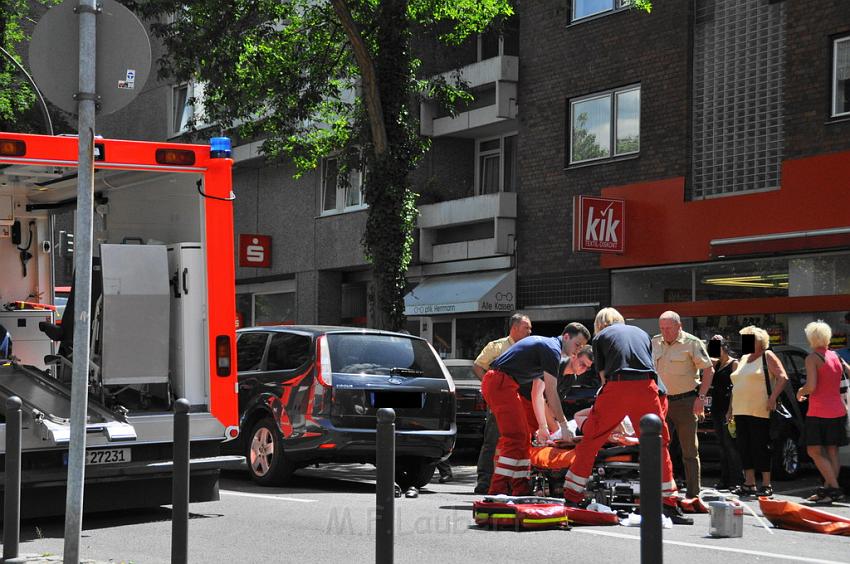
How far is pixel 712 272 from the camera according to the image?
68.6 ft

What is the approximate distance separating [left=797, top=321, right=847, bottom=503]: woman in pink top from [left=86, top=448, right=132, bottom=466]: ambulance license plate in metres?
6.64

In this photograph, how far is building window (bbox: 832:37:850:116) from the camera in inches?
744

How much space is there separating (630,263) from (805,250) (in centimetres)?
372

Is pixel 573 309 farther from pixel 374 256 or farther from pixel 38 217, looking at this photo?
pixel 38 217

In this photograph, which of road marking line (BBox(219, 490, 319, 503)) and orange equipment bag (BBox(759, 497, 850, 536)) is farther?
road marking line (BBox(219, 490, 319, 503))

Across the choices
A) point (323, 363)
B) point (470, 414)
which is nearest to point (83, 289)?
point (323, 363)

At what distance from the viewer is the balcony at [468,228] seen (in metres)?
24.8

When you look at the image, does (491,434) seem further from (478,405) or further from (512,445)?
(478,405)

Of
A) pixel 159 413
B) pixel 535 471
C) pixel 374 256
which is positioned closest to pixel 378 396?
pixel 535 471

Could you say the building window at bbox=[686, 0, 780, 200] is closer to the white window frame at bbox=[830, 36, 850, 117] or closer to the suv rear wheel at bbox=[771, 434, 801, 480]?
the white window frame at bbox=[830, 36, 850, 117]

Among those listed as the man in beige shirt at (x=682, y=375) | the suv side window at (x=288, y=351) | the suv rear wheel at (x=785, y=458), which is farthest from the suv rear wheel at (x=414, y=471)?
the suv rear wheel at (x=785, y=458)

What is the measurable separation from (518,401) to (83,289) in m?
5.02

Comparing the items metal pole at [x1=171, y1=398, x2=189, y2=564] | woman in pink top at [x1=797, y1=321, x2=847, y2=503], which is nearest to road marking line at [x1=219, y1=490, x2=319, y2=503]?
metal pole at [x1=171, y1=398, x2=189, y2=564]

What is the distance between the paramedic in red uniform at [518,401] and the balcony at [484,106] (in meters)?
13.5
